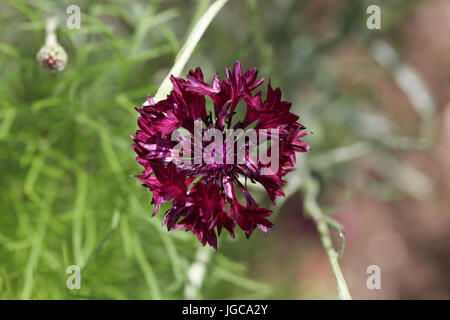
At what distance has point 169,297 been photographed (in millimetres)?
976

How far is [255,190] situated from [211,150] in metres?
0.60

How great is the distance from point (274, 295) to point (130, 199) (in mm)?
692

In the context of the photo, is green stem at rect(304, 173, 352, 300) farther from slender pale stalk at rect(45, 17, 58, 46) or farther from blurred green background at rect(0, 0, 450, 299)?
slender pale stalk at rect(45, 17, 58, 46)

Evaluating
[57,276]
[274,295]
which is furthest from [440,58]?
[57,276]

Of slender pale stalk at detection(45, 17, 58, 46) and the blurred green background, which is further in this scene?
the blurred green background

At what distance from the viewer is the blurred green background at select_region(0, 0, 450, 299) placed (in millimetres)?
891

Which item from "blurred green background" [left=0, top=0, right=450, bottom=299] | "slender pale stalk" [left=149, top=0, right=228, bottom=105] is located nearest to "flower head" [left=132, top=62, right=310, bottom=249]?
"slender pale stalk" [left=149, top=0, right=228, bottom=105]

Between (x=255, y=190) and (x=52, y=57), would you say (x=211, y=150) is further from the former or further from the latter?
(x=255, y=190)

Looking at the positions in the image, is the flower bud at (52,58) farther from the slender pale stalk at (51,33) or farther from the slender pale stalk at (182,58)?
the slender pale stalk at (182,58)

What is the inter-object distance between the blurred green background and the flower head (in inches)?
7.1

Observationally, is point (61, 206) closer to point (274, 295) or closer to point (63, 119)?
point (63, 119)

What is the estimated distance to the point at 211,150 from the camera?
0.57 m

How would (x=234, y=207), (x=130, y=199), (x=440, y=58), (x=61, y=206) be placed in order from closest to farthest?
(x=234, y=207) < (x=130, y=199) < (x=61, y=206) < (x=440, y=58)

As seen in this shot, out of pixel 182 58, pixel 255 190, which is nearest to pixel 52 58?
pixel 182 58
